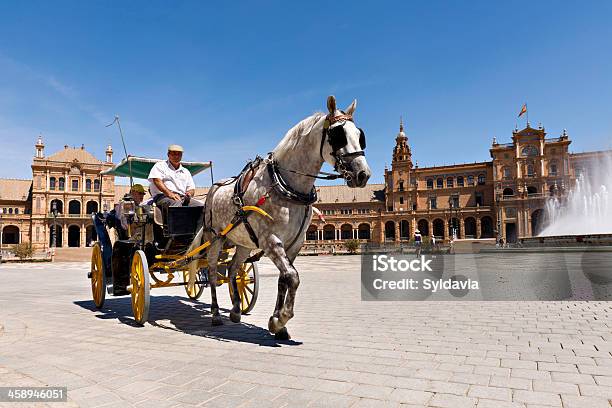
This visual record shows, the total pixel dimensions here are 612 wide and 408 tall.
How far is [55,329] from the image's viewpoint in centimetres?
515

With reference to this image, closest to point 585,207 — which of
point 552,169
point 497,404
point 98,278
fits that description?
point 552,169

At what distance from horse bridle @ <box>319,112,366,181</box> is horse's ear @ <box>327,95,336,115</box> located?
5cm

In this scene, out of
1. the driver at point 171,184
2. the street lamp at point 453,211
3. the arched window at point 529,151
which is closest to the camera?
the driver at point 171,184

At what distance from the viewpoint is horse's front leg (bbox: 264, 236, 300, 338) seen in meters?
3.85

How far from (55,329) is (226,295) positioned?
159 inches

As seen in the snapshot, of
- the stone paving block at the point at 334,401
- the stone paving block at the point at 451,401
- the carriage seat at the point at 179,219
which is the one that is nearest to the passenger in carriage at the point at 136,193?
the carriage seat at the point at 179,219

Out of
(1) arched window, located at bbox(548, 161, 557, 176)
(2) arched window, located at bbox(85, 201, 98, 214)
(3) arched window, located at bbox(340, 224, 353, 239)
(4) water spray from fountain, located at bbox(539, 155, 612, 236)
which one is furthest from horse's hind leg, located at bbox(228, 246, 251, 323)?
(3) arched window, located at bbox(340, 224, 353, 239)

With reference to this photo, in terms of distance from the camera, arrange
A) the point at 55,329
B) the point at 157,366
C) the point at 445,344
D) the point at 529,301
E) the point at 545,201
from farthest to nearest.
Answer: the point at 545,201
the point at 529,301
the point at 55,329
the point at 445,344
the point at 157,366

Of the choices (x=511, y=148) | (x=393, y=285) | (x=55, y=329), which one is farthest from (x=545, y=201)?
(x=55, y=329)

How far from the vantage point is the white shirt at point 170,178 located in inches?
225

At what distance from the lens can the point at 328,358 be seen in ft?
11.7

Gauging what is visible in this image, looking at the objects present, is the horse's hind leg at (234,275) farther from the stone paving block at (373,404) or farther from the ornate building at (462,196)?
the ornate building at (462,196)

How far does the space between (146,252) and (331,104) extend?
4.04 metres

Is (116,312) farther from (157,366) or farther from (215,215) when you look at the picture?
(157,366)
